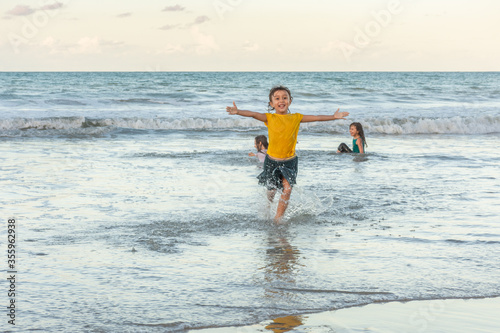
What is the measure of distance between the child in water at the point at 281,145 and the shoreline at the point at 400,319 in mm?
2858

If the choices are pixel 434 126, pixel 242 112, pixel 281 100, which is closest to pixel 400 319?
pixel 242 112

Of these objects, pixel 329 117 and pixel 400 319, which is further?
pixel 329 117

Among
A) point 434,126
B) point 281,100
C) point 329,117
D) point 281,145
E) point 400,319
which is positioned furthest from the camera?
point 434,126

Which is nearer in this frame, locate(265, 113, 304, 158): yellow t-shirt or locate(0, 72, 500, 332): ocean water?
locate(0, 72, 500, 332): ocean water

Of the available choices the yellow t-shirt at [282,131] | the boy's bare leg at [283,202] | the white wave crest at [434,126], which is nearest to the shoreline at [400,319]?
the boy's bare leg at [283,202]

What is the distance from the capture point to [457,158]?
1354 centimetres

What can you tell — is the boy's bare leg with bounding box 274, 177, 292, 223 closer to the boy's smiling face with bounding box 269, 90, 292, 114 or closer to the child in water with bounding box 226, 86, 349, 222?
the child in water with bounding box 226, 86, 349, 222

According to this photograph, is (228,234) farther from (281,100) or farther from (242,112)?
(281,100)

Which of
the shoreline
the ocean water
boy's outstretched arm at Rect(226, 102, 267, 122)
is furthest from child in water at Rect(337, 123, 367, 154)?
the shoreline

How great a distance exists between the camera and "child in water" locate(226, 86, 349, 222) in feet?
23.4

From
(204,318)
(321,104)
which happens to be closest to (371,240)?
(204,318)

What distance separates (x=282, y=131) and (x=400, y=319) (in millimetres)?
3494

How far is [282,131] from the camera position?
719 cm

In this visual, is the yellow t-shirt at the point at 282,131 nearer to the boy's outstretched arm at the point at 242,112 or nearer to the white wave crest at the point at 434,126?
the boy's outstretched arm at the point at 242,112
